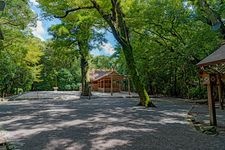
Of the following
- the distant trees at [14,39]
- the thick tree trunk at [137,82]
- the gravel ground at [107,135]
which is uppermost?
the distant trees at [14,39]

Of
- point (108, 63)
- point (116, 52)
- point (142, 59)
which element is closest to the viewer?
point (142, 59)

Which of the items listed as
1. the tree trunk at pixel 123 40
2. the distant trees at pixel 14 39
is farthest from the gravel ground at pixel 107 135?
the distant trees at pixel 14 39

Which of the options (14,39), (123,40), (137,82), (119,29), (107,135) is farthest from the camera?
(14,39)

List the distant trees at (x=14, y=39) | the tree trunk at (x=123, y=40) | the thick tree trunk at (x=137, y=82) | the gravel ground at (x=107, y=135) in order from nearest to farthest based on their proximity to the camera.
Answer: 1. the gravel ground at (x=107, y=135)
2. the thick tree trunk at (x=137, y=82)
3. the tree trunk at (x=123, y=40)
4. the distant trees at (x=14, y=39)

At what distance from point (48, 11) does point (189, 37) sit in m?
11.5

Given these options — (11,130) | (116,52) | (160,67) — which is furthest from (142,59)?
(11,130)

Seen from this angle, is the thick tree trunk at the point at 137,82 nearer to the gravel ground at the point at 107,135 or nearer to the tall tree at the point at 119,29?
the tall tree at the point at 119,29

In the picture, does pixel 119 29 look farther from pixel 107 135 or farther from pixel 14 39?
pixel 14 39

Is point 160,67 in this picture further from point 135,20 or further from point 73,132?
point 73,132

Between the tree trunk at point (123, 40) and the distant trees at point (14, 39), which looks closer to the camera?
the tree trunk at point (123, 40)

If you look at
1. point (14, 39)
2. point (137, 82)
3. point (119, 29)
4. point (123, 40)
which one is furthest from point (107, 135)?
point (14, 39)

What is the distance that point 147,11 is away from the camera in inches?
914

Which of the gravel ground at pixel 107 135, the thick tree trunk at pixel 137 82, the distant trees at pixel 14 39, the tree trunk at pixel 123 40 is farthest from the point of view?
the distant trees at pixel 14 39

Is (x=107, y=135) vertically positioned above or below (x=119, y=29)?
below
